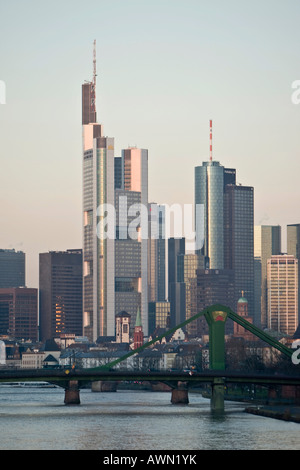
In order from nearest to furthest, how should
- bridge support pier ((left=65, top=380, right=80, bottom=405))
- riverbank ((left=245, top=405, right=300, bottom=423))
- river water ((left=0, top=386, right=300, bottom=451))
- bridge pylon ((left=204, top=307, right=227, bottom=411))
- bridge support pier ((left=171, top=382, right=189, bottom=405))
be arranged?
river water ((left=0, top=386, right=300, bottom=451))
riverbank ((left=245, top=405, right=300, bottom=423))
bridge pylon ((left=204, top=307, right=227, bottom=411))
bridge support pier ((left=65, top=380, right=80, bottom=405))
bridge support pier ((left=171, top=382, right=189, bottom=405))

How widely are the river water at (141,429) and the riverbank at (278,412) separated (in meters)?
1.35

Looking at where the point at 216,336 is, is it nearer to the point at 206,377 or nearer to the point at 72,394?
the point at 206,377

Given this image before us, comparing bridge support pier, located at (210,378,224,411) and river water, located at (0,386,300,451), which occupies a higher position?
bridge support pier, located at (210,378,224,411)

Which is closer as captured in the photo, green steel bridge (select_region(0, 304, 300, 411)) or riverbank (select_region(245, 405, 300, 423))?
riverbank (select_region(245, 405, 300, 423))

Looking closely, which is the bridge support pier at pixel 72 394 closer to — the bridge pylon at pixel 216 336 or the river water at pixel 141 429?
the river water at pixel 141 429

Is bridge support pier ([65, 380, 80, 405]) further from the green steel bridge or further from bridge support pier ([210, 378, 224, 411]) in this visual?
bridge support pier ([210, 378, 224, 411])

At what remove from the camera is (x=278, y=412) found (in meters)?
Result: 135

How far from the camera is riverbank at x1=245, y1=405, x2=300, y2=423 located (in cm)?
12825

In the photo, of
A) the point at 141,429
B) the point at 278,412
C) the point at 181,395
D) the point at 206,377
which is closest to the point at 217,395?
the point at 206,377

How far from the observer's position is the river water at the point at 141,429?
101750 millimetres

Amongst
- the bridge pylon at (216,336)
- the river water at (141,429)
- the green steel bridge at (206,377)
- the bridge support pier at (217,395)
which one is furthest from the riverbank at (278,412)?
the bridge pylon at (216,336)

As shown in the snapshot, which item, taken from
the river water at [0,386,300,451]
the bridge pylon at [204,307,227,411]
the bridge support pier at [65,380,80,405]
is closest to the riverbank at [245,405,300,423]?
the river water at [0,386,300,451]

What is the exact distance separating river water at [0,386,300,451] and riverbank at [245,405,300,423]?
135 cm
